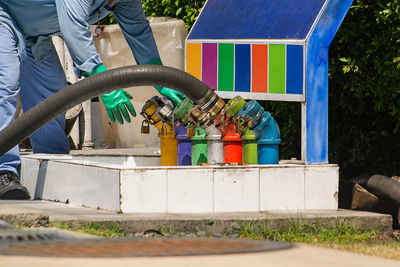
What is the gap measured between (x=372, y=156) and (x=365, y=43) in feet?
3.67

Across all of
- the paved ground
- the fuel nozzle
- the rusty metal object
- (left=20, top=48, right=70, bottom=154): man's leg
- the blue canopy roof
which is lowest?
the paved ground

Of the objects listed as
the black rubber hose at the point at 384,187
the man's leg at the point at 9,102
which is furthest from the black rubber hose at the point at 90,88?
the black rubber hose at the point at 384,187

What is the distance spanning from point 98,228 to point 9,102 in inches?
67.2

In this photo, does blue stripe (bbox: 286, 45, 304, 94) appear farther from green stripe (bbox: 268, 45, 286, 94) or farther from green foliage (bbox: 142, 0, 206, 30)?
green foliage (bbox: 142, 0, 206, 30)

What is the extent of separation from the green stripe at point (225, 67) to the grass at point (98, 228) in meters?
1.85

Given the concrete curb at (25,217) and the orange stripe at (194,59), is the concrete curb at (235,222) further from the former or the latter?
the orange stripe at (194,59)

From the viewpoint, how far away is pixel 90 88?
5.25 m

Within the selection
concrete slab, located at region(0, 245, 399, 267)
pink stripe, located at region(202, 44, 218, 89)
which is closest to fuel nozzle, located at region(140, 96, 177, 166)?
pink stripe, located at region(202, 44, 218, 89)

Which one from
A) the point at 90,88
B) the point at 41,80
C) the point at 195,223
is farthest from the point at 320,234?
the point at 41,80

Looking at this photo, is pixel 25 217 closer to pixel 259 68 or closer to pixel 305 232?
pixel 305 232

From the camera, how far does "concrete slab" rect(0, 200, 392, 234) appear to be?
4614mm

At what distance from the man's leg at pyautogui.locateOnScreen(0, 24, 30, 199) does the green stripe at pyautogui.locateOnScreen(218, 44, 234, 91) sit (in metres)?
1.51

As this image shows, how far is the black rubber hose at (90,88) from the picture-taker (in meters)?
5.25

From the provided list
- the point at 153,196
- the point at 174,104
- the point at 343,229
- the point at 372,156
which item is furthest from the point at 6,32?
the point at 372,156
